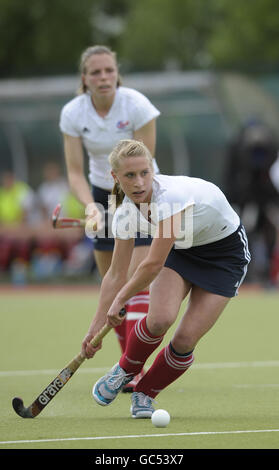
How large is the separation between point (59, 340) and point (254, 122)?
6907mm

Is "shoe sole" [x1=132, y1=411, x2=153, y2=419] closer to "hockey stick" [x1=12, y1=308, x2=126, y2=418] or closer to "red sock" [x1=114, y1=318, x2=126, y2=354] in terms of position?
"hockey stick" [x1=12, y1=308, x2=126, y2=418]

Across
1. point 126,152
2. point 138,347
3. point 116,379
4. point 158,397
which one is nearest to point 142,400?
point 116,379

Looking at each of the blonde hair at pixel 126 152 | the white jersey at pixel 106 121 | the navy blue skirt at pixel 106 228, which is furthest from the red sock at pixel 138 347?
the white jersey at pixel 106 121

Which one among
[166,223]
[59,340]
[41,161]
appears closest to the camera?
[166,223]

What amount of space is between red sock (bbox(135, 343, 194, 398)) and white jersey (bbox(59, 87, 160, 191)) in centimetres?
161

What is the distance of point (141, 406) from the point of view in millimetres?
5445

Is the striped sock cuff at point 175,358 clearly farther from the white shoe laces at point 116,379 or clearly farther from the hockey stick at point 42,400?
the hockey stick at point 42,400

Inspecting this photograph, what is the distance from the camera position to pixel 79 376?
7156mm

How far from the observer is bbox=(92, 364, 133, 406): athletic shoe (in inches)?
216

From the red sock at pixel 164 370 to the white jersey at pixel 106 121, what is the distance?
5.29ft

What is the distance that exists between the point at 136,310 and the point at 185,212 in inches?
56.8

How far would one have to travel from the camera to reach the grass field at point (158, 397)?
4711 millimetres

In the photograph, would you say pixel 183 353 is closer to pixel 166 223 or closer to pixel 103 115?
pixel 166 223

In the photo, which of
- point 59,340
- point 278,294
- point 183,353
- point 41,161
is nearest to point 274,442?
point 183,353
